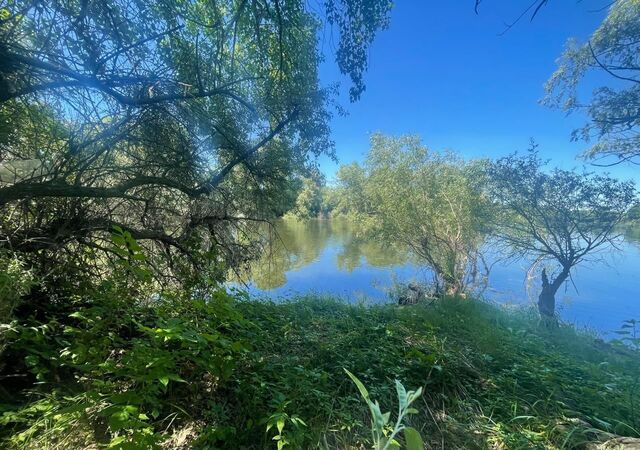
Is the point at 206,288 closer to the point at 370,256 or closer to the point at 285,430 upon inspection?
the point at 285,430

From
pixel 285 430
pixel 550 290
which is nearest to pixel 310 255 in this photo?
pixel 550 290

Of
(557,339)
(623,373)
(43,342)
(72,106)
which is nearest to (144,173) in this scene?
(72,106)

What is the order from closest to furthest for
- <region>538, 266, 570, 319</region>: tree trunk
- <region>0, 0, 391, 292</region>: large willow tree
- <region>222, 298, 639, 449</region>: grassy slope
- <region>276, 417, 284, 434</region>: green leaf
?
1. <region>276, 417, 284, 434</region>: green leaf
2. <region>222, 298, 639, 449</region>: grassy slope
3. <region>0, 0, 391, 292</region>: large willow tree
4. <region>538, 266, 570, 319</region>: tree trunk

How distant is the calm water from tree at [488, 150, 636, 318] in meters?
0.99

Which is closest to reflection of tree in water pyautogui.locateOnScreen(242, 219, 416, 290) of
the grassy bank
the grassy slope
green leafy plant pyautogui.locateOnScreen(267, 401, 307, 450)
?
the grassy slope

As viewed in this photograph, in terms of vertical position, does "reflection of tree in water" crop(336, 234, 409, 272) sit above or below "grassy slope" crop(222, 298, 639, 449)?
above

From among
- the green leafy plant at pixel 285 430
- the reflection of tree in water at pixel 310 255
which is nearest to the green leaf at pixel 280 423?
the green leafy plant at pixel 285 430

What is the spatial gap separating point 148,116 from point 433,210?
10.2 m

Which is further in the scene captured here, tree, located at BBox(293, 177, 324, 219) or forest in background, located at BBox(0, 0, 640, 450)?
tree, located at BBox(293, 177, 324, 219)

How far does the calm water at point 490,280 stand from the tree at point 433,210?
117cm

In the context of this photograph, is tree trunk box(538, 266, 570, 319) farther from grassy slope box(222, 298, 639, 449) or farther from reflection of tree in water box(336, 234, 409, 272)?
reflection of tree in water box(336, 234, 409, 272)

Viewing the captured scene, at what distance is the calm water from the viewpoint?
8609 mm

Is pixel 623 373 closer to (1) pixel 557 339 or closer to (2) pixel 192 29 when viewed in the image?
(1) pixel 557 339

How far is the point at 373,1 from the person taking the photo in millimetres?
2523
